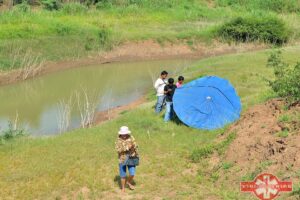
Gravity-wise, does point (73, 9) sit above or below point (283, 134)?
above

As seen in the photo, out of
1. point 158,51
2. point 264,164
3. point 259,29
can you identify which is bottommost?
point 264,164

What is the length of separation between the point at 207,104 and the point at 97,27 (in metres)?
20.9

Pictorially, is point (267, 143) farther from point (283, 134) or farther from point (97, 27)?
point (97, 27)

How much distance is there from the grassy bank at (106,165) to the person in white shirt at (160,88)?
38 cm

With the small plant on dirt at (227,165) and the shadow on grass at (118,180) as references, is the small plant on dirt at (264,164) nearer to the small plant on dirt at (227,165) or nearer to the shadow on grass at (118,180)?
the small plant on dirt at (227,165)

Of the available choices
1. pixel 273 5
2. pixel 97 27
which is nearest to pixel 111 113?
pixel 97 27

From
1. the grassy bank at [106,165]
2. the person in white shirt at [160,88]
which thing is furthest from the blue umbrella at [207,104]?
the person in white shirt at [160,88]

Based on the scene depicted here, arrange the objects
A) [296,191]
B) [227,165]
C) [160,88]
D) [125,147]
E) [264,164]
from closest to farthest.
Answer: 1. [296,191]
2. [125,147]
3. [264,164]
4. [227,165]
5. [160,88]

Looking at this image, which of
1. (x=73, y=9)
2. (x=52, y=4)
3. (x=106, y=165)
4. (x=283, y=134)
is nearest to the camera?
(x=283, y=134)

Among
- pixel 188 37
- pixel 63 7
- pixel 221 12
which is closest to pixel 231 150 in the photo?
pixel 188 37

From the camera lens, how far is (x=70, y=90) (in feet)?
84.7

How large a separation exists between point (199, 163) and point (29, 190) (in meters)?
4.29

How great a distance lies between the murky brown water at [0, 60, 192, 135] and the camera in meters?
21.2

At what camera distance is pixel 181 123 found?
1573cm
